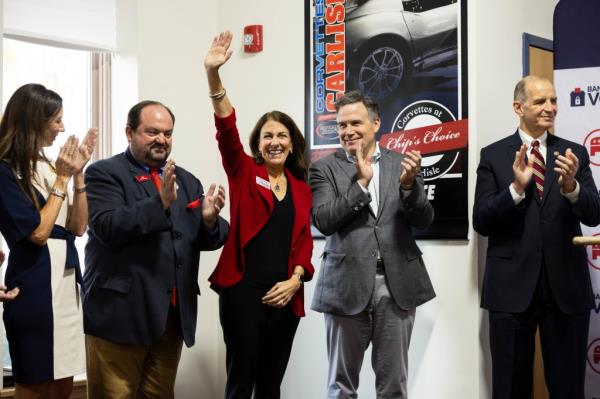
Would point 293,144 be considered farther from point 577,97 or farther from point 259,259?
point 577,97

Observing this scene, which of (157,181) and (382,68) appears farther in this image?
(382,68)

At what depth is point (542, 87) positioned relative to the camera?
320 centimetres

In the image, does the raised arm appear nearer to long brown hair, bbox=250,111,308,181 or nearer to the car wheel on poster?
long brown hair, bbox=250,111,308,181

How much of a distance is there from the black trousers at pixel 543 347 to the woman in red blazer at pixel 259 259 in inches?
35.0

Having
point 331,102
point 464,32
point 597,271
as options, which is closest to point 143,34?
point 331,102

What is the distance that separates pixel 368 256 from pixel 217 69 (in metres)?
0.97

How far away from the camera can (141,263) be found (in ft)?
8.91

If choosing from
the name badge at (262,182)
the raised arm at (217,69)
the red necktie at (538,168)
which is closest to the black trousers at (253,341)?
the name badge at (262,182)

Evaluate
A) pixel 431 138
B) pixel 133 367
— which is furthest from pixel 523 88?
pixel 133 367

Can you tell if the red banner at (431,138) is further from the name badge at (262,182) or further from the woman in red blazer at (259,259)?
the name badge at (262,182)

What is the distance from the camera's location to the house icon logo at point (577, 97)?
3520 millimetres

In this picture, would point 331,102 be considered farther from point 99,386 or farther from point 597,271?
point 99,386

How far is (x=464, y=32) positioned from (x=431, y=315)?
1.39 meters

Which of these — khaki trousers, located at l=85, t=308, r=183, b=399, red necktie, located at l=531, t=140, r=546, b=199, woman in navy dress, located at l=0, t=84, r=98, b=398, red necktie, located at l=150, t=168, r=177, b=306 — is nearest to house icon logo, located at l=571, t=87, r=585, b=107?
red necktie, located at l=531, t=140, r=546, b=199
